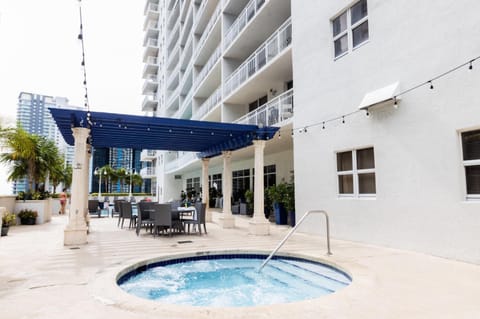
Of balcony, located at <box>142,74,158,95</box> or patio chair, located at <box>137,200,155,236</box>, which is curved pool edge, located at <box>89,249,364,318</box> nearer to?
patio chair, located at <box>137,200,155,236</box>

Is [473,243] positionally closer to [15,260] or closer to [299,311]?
[299,311]

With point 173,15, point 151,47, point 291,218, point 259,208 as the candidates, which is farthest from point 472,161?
point 151,47

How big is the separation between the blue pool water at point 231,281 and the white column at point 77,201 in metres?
2.93

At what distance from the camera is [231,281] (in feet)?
17.7

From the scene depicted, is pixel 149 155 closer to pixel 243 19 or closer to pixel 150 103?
pixel 150 103

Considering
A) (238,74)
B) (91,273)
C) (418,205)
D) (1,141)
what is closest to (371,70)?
(418,205)

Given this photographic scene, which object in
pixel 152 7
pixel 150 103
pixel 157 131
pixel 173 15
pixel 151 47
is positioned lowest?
pixel 157 131

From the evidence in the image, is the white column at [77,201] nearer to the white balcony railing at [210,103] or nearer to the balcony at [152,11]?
the white balcony railing at [210,103]

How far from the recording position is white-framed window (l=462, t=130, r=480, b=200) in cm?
535

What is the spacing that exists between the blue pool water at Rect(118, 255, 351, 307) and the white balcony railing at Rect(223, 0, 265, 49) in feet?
36.3

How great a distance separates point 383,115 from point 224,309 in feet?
18.9

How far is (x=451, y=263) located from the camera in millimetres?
5234

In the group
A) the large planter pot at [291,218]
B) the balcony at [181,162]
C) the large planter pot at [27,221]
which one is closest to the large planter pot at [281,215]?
the large planter pot at [291,218]

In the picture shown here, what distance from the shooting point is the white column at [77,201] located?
752cm
